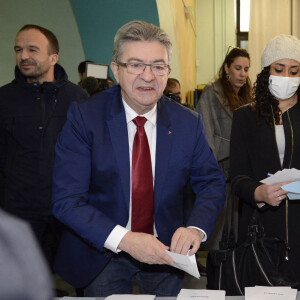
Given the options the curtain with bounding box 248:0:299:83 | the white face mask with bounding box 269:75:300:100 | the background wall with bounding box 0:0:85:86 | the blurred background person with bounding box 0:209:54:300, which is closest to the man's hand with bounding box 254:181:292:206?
the white face mask with bounding box 269:75:300:100

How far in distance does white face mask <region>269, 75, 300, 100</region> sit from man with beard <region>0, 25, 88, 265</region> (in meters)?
Result: 1.14

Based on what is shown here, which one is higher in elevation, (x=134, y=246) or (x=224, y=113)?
(x=224, y=113)

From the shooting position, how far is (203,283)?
3598 millimetres

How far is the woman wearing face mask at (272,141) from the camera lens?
198 cm

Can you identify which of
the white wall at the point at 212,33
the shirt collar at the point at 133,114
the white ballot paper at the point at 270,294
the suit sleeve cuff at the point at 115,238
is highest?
the white wall at the point at 212,33

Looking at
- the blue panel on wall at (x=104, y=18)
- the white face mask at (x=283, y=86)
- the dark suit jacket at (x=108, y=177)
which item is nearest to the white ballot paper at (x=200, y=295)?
the dark suit jacket at (x=108, y=177)

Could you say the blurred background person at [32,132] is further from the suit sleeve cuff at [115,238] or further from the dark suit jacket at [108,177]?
the suit sleeve cuff at [115,238]

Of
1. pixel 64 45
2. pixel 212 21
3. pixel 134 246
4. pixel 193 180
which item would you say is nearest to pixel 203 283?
pixel 193 180

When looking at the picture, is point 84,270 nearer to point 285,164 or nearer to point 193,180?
point 193,180

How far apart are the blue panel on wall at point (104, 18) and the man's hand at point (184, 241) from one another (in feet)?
10.6

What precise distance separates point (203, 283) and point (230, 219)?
1.82 m

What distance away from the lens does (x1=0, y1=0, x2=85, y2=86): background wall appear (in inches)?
206

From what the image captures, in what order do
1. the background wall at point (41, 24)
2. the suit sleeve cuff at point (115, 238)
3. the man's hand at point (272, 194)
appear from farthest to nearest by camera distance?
the background wall at point (41, 24)
the man's hand at point (272, 194)
the suit sleeve cuff at point (115, 238)

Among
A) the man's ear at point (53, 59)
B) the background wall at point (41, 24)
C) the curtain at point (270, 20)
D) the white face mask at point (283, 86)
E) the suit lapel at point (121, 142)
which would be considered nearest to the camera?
the suit lapel at point (121, 142)
